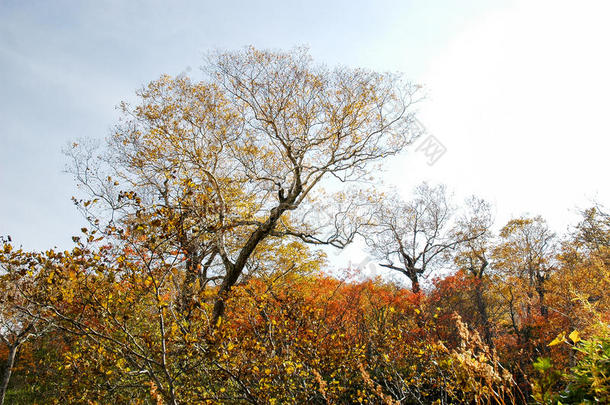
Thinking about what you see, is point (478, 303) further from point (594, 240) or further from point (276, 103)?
point (276, 103)

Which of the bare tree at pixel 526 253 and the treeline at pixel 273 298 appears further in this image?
the bare tree at pixel 526 253

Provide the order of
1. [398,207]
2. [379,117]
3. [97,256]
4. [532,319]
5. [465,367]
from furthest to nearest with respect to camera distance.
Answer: [398,207], [532,319], [379,117], [97,256], [465,367]

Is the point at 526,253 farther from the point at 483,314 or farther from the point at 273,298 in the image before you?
the point at 273,298

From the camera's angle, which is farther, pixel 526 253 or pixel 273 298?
pixel 526 253

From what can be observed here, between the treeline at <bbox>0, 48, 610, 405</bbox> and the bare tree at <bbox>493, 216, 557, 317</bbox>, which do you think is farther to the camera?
the bare tree at <bbox>493, 216, 557, 317</bbox>

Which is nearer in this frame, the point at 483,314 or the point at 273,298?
the point at 273,298

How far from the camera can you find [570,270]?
14.9 m

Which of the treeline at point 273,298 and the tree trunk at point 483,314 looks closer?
the treeline at point 273,298

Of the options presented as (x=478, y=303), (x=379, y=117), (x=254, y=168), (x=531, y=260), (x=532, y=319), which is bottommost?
(x=532, y=319)

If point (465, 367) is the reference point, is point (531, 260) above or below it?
above

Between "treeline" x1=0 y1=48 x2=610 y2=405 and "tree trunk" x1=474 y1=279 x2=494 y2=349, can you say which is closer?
"treeline" x1=0 y1=48 x2=610 y2=405

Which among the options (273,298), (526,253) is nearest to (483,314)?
(526,253)

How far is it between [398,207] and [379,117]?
33.1 feet

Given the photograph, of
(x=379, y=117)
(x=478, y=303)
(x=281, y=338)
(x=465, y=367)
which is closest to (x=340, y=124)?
(x=379, y=117)
